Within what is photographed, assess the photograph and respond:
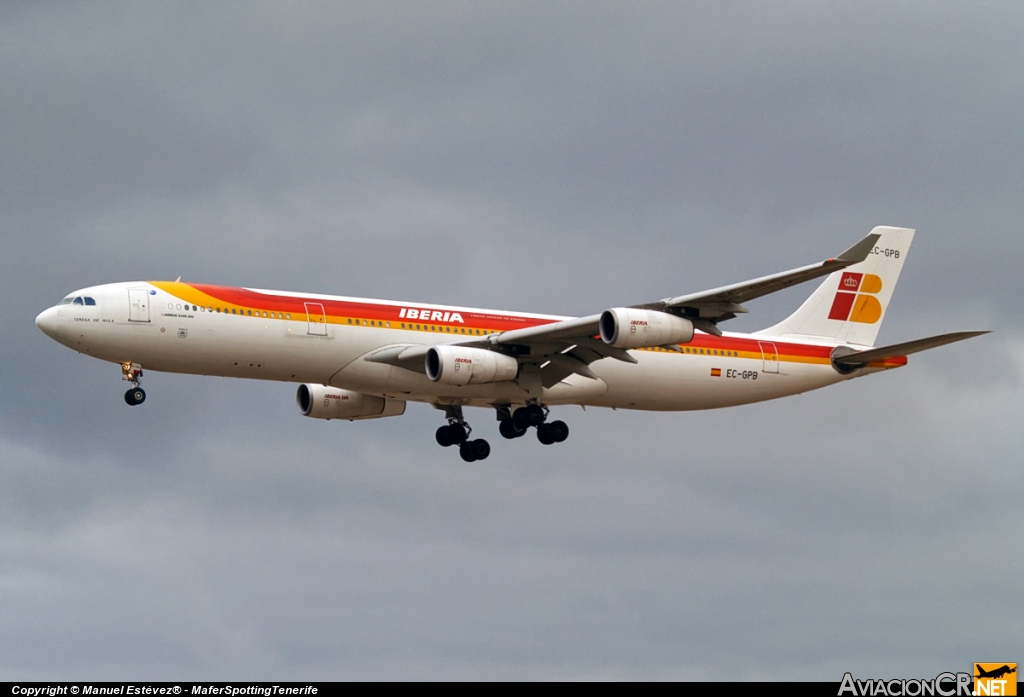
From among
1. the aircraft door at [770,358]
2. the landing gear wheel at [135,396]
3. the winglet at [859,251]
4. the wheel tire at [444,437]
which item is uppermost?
the aircraft door at [770,358]

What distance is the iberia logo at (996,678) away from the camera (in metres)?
44.8

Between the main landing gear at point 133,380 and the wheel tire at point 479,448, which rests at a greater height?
the wheel tire at point 479,448

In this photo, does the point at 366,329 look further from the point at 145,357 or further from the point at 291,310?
the point at 145,357

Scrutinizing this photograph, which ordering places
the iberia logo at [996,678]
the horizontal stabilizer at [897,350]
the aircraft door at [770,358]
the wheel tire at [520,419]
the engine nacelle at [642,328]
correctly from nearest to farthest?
the iberia logo at [996,678] < the engine nacelle at [642,328] < the horizontal stabilizer at [897,350] < the wheel tire at [520,419] < the aircraft door at [770,358]

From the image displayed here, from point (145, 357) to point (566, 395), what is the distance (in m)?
16.1

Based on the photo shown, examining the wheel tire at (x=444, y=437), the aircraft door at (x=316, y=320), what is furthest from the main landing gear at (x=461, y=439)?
the aircraft door at (x=316, y=320)

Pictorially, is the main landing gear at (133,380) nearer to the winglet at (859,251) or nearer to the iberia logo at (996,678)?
the winglet at (859,251)

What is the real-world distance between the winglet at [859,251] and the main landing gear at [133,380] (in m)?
24.0

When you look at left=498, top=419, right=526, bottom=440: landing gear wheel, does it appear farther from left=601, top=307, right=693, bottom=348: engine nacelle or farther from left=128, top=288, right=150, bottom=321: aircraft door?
left=128, top=288, right=150, bottom=321: aircraft door

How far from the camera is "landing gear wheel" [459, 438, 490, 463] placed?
6084 cm

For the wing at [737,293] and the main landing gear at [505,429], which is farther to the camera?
the main landing gear at [505,429]

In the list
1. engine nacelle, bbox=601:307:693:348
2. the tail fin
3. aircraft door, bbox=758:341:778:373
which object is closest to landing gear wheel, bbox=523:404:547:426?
engine nacelle, bbox=601:307:693:348

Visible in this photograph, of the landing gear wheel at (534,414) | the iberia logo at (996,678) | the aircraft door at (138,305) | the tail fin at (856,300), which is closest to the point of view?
the iberia logo at (996,678)

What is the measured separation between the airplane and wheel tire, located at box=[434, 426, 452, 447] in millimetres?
68
